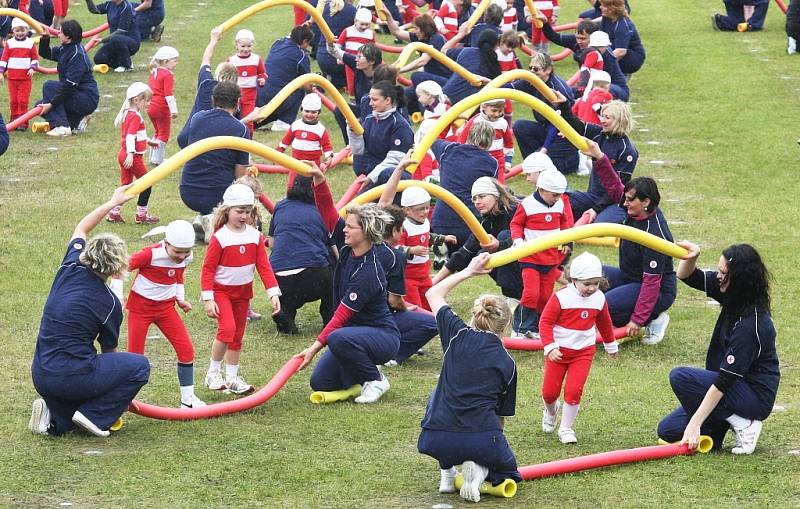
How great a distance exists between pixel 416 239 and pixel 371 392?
94.2 inches

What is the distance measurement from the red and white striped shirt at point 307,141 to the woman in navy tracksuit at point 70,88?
4.99 m

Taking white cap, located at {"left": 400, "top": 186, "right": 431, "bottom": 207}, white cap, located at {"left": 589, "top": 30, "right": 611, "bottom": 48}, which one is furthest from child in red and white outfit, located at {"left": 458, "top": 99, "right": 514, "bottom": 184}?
white cap, located at {"left": 589, "top": 30, "right": 611, "bottom": 48}

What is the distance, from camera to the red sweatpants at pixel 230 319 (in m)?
11.4

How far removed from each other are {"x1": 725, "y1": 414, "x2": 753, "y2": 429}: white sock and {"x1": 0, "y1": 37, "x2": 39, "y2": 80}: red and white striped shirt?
1496cm

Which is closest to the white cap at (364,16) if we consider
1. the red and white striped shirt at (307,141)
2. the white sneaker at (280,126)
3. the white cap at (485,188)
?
the white sneaker at (280,126)

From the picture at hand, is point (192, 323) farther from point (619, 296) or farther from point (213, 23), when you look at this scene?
point (213, 23)

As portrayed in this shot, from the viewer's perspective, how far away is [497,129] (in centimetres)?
1686

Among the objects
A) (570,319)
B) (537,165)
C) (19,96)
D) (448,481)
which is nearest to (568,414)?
(570,319)

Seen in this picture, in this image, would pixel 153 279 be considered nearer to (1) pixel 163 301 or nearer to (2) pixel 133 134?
(1) pixel 163 301

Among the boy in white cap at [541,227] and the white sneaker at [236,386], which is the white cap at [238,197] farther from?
the boy in white cap at [541,227]

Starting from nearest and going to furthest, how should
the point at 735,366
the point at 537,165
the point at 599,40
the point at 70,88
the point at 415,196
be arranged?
the point at 735,366
the point at 415,196
the point at 537,165
the point at 599,40
the point at 70,88

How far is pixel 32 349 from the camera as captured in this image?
41.2 feet

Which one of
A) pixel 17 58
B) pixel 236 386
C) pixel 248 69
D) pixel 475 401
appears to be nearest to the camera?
pixel 475 401

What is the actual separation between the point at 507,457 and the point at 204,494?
2031mm
